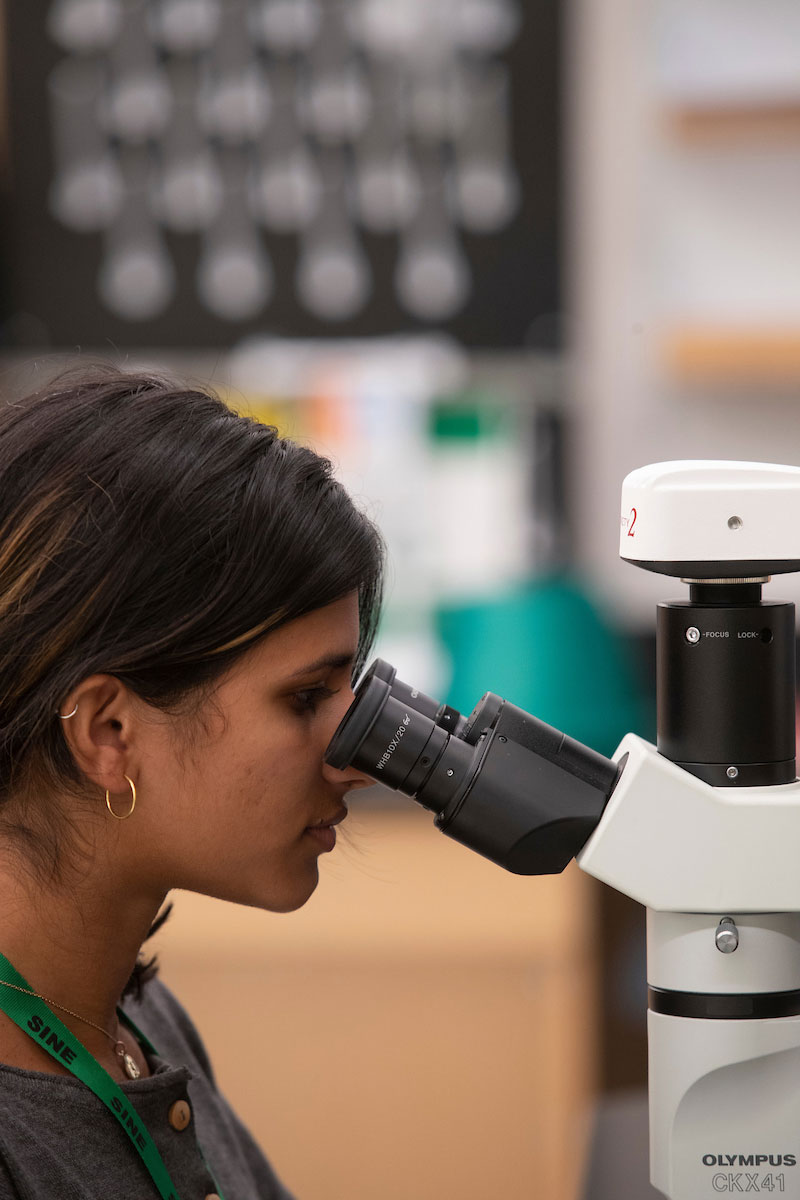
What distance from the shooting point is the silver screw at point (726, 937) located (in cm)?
81

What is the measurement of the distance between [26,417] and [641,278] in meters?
2.00

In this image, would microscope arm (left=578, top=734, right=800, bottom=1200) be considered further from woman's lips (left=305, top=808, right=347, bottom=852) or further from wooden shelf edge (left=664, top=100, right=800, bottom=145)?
wooden shelf edge (left=664, top=100, right=800, bottom=145)

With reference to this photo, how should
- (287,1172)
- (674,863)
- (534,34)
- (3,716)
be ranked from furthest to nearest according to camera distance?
(534,34)
(287,1172)
(3,716)
(674,863)

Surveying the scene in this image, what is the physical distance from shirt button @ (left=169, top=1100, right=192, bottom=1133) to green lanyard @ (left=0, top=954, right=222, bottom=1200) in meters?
0.05

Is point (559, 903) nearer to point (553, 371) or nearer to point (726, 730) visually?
point (553, 371)

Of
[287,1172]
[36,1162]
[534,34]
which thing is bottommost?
[287,1172]

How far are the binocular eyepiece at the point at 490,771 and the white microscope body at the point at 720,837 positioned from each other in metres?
0.02

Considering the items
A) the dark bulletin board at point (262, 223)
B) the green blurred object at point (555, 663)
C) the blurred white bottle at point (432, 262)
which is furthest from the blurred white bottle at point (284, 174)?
the green blurred object at point (555, 663)

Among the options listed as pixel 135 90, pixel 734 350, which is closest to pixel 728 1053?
pixel 734 350

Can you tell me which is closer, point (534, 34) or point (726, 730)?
point (726, 730)

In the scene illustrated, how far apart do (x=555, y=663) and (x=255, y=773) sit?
1523mm

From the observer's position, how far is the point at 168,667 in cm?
90

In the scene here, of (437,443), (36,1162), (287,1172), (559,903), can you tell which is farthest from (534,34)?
(36,1162)

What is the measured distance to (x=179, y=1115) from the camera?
3.19 ft
